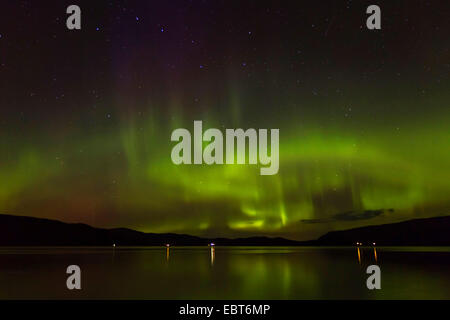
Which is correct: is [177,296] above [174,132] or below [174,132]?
below

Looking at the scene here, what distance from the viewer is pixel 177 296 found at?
2378cm
